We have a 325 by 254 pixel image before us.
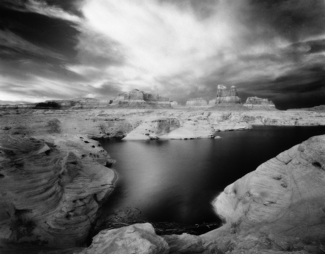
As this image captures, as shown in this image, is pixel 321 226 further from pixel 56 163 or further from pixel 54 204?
pixel 56 163

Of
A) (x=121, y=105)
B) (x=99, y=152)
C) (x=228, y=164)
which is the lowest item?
(x=228, y=164)

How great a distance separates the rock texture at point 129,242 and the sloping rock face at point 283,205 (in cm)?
358

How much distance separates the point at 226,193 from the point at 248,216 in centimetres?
555

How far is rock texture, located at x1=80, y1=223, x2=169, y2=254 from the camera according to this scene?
6102mm

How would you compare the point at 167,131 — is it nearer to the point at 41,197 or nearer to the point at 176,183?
the point at 176,183

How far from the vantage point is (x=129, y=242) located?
21.0ft

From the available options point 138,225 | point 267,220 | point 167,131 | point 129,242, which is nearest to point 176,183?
point 267,220

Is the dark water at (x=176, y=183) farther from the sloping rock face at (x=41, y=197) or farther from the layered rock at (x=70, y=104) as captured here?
the layered rock at (x=70, y=104)

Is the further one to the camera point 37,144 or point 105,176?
point 105,176

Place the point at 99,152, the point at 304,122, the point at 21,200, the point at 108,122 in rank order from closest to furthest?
the point at 21,200
the point at 99,152
the point at 108,122
the point at 304,122

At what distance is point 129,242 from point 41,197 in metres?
8.57

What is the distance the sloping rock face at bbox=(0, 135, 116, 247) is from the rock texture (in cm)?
457

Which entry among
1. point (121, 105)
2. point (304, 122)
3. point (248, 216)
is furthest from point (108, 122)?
point (304, 122)

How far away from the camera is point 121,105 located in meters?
178
